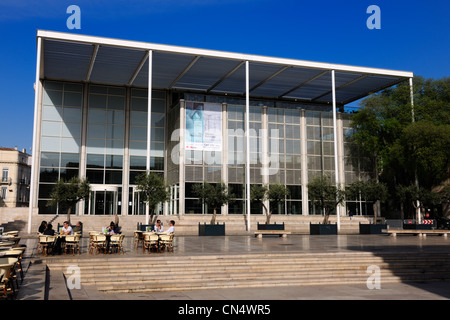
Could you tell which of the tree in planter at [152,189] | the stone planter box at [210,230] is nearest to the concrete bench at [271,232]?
the stone planter box at [210,230]

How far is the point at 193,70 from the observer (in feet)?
121

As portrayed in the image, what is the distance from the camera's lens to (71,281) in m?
11.3

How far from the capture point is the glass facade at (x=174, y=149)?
38156 mm

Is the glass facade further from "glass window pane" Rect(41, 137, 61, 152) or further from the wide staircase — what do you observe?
the wide staircase

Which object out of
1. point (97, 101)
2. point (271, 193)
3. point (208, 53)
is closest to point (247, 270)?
point (271, 193)

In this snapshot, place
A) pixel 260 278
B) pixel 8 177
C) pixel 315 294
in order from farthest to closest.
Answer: pixel 8 177 → pixel 260 278 → pixel 315 294

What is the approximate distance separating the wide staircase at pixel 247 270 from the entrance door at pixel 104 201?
88.4ft

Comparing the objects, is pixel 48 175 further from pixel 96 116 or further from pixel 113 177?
pixel 96 116

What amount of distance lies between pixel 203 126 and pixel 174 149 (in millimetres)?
3639

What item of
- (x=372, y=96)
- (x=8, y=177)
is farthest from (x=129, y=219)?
(x=8, y=177)

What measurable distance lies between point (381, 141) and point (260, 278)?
3303 cm

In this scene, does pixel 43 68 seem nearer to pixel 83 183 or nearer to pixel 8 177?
pixel 83 183

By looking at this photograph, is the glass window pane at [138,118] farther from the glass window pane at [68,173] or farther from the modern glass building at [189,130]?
the glass window pane at [68,173]
